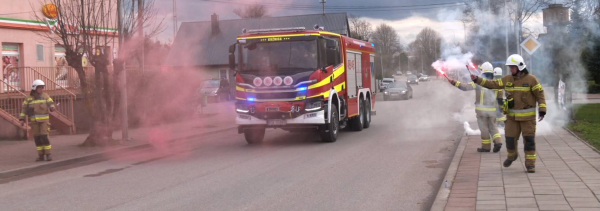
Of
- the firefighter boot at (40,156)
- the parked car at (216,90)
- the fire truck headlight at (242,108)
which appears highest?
the parked car at (216,90)

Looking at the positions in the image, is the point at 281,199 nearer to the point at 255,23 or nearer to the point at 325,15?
the point at 255,23

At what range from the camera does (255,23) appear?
4384 centimetres

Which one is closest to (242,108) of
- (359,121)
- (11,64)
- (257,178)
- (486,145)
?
(359,121)

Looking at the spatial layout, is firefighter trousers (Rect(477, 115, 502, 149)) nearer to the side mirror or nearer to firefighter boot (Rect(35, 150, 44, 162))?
the side mirror

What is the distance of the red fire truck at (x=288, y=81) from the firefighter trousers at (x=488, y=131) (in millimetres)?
3817

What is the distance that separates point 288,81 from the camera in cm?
1383

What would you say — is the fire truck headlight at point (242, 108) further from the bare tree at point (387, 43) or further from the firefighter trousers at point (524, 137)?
the bare tree at point (387, 43)

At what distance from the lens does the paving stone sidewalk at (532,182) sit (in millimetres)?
6641

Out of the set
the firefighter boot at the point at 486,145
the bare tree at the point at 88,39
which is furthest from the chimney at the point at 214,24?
the firefighter boot at the point at 486,145

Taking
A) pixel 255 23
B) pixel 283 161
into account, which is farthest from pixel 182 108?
pixel 255 23

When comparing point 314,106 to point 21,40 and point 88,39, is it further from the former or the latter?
point 21,40

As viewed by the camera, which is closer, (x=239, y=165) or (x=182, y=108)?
(x=239, y=165)

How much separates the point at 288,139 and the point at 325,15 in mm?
39129

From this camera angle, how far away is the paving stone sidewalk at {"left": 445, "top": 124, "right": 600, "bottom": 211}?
21.8ft
